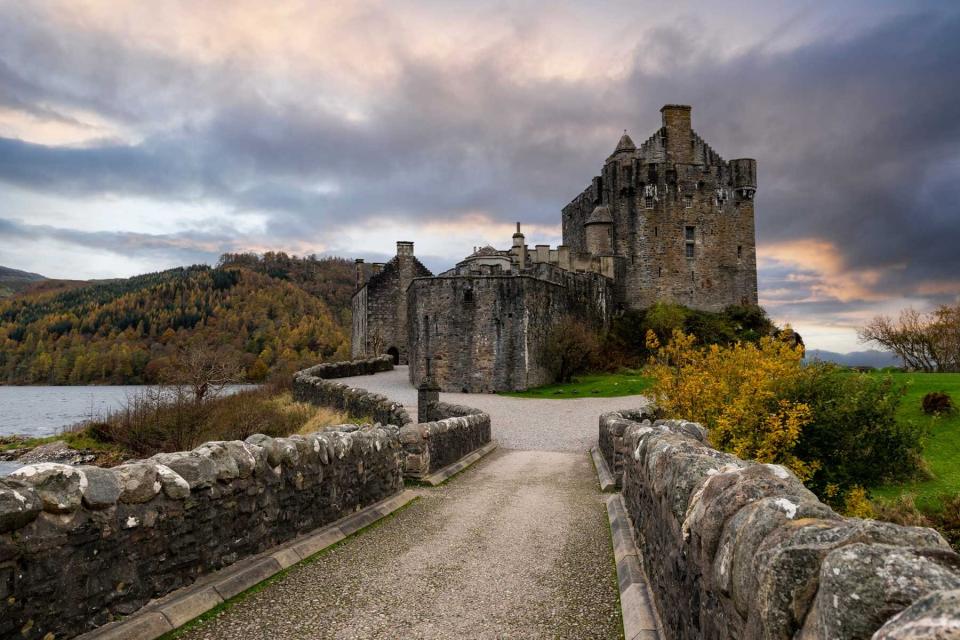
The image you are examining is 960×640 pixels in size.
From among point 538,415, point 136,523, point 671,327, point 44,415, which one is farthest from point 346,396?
point 44,415

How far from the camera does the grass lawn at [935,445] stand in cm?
1314

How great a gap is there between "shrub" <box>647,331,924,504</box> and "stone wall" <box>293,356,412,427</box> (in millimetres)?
6278

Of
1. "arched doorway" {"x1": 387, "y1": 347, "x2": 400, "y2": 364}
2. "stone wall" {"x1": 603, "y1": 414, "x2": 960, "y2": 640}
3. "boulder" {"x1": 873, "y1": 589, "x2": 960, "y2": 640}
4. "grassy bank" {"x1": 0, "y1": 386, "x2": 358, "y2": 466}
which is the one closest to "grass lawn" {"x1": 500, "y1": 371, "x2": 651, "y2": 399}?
"grassy bank" {"x1": 0, "y1": 386, "x2": 358, "y2": 466}

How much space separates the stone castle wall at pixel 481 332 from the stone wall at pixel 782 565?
26.4 meters

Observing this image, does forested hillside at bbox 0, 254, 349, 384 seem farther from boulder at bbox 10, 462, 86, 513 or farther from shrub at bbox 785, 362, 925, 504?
boulder at bbox 10, 462, 86, 513

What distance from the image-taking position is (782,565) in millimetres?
2104

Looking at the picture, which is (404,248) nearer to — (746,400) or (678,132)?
(678,132)

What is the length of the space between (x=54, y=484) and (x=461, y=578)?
3.33 metres

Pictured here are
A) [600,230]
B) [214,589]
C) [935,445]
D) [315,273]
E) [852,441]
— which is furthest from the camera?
[315,273]

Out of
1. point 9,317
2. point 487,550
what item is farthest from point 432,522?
point 9,317

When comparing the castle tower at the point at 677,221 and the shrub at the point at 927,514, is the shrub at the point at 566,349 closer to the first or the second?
the castle tower at the point at 677,221

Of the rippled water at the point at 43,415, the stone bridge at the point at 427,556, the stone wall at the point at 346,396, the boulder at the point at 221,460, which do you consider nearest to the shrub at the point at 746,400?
the stone bridge at the point at 427,556

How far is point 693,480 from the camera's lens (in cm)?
374

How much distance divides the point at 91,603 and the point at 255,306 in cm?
8752
